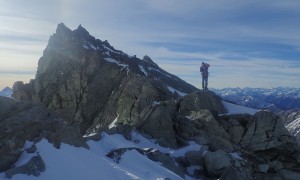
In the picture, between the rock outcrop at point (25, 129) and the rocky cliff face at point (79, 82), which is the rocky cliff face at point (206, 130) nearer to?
the rock outcrop at point (25, 129)

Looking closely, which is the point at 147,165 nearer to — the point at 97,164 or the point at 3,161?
the point at 97,164

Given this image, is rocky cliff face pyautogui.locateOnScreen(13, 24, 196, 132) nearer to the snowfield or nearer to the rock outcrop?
the snowfield

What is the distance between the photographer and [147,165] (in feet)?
94.0

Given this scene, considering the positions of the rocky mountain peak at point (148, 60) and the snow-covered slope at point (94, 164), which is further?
the rocky mountain peak at point (148, 60)

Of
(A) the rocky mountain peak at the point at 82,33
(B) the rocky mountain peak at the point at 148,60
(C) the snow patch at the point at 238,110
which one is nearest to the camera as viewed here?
(C) the snow patch at the point at 238,110

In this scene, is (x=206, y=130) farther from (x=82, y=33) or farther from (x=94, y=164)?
(x=82, y=33)

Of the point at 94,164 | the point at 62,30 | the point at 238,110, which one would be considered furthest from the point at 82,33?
the point at 94,164

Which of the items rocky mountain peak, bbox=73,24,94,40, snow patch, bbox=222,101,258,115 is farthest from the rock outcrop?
rocky mountain peak, bbox=73,24,94,40

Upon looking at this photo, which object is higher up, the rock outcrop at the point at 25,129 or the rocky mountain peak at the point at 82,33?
the rocky mountain peak at the point at 82,33

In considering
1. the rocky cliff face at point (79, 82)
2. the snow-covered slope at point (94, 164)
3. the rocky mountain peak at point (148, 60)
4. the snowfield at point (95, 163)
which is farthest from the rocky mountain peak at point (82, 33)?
the snow-covered slope at point (94, 164)

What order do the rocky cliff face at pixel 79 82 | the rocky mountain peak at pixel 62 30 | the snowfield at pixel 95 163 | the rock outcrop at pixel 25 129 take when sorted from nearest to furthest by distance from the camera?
the snowfield at pixel 95 163 → the rock outcrop at pixel 25 129 → the rocky cliff face at pixel 79 82 → the rocky mountain peak at pixel 62 30

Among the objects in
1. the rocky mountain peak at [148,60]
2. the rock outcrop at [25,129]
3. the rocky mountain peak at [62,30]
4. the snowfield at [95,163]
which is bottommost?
the snowfield at [95,163]

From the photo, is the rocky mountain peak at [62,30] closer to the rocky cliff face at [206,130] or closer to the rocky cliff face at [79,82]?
the rocky cliff face at [79,82]

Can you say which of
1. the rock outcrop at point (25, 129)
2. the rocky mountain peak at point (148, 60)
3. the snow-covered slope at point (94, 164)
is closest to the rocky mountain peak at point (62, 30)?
the rocky mountain peak at point (148, 60)
